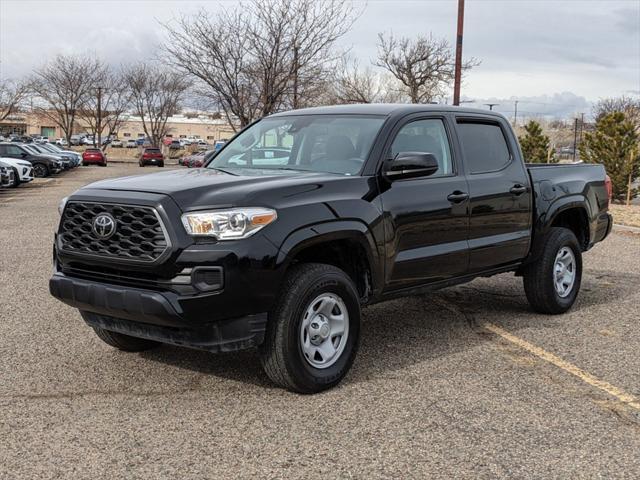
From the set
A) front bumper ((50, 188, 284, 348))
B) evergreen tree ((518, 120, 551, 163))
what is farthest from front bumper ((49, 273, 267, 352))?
evergreen tree ((518, 120, 551, 163))

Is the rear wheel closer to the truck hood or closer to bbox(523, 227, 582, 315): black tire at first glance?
bbox(523, 227, 582, 315): black tire

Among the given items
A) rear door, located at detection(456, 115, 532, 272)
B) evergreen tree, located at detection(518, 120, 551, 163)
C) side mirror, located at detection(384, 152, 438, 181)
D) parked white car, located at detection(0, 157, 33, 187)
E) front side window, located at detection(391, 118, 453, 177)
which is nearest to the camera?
side mirror, located at detection(384, 152, 438, 181)

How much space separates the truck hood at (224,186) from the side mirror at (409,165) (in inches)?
14.1

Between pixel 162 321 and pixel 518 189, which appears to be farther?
pixel 518 189

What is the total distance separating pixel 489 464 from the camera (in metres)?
3.66

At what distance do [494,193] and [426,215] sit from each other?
984 millimetres

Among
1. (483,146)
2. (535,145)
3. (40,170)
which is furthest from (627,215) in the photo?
(40,170)

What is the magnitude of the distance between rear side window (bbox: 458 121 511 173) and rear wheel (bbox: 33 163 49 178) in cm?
3070

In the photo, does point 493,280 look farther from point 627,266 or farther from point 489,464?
point 489,464

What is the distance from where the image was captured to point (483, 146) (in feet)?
20.6

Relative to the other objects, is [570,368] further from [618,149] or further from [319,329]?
[618,149]

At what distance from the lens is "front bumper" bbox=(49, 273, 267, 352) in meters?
4.17

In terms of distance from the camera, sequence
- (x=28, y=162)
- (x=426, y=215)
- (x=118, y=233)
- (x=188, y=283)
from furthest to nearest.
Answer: (x=28, y=162) → (x=426, y=215) → (x=118, y=233) → (x=188, y=283)

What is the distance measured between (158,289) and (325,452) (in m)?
1.33
